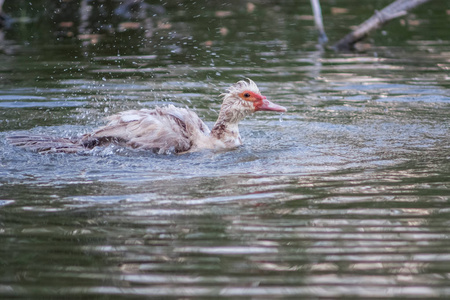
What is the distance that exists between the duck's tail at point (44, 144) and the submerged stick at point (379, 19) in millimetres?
7672

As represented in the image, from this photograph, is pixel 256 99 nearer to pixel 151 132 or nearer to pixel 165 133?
pixel 165 133

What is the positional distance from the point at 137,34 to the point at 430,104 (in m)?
7.33

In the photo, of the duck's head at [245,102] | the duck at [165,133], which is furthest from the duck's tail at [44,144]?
the duck's head at [245,102]

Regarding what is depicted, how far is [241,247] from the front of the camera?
16.0 feet

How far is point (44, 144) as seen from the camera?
770 centimetres

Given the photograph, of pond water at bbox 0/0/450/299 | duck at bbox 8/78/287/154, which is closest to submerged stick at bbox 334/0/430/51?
pond water at bbox 0/0/450/299

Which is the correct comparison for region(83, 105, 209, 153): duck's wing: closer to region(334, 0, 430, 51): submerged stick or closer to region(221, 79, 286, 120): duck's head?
region(221, 79, 286, 120): duck's head

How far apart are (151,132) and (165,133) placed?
157mm

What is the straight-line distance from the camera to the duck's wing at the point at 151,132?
7.75 metres

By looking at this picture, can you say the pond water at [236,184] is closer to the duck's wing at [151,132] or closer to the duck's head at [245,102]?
the duck's wing at [151,132]

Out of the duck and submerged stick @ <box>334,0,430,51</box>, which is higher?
submerged stick @ <box>334,0,430,51</box>

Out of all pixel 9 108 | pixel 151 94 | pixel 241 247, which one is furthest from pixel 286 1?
pixel 241 247

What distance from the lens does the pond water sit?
14.6 ft

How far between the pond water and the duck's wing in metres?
0.17
